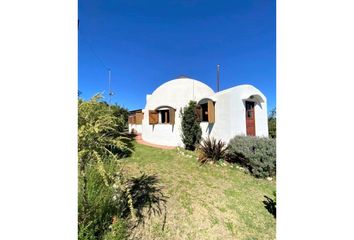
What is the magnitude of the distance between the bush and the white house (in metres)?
1.23

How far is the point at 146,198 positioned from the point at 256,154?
5.39 meters

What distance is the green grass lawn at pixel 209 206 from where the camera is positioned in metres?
3.49

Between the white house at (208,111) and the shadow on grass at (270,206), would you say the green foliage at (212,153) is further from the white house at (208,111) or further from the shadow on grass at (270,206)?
the shadow on grass at (270,206)

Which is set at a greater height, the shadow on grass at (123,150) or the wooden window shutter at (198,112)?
the wooden window shutter at (198,112)

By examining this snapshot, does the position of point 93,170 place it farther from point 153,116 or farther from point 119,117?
point 153,116

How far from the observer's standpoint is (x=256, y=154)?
7492 millimetres

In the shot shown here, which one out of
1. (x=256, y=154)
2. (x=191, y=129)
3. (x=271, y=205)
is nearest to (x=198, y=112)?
(x=191, y=129)

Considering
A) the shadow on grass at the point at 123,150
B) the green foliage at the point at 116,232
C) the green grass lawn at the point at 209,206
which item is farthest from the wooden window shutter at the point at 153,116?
the green foliage at the point at 116,232

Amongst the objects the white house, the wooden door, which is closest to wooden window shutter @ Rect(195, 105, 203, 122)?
the white house

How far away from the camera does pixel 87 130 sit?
2.54m

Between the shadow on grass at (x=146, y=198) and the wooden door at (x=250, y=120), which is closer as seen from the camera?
the shadow on grass at (x=146, y=198)
